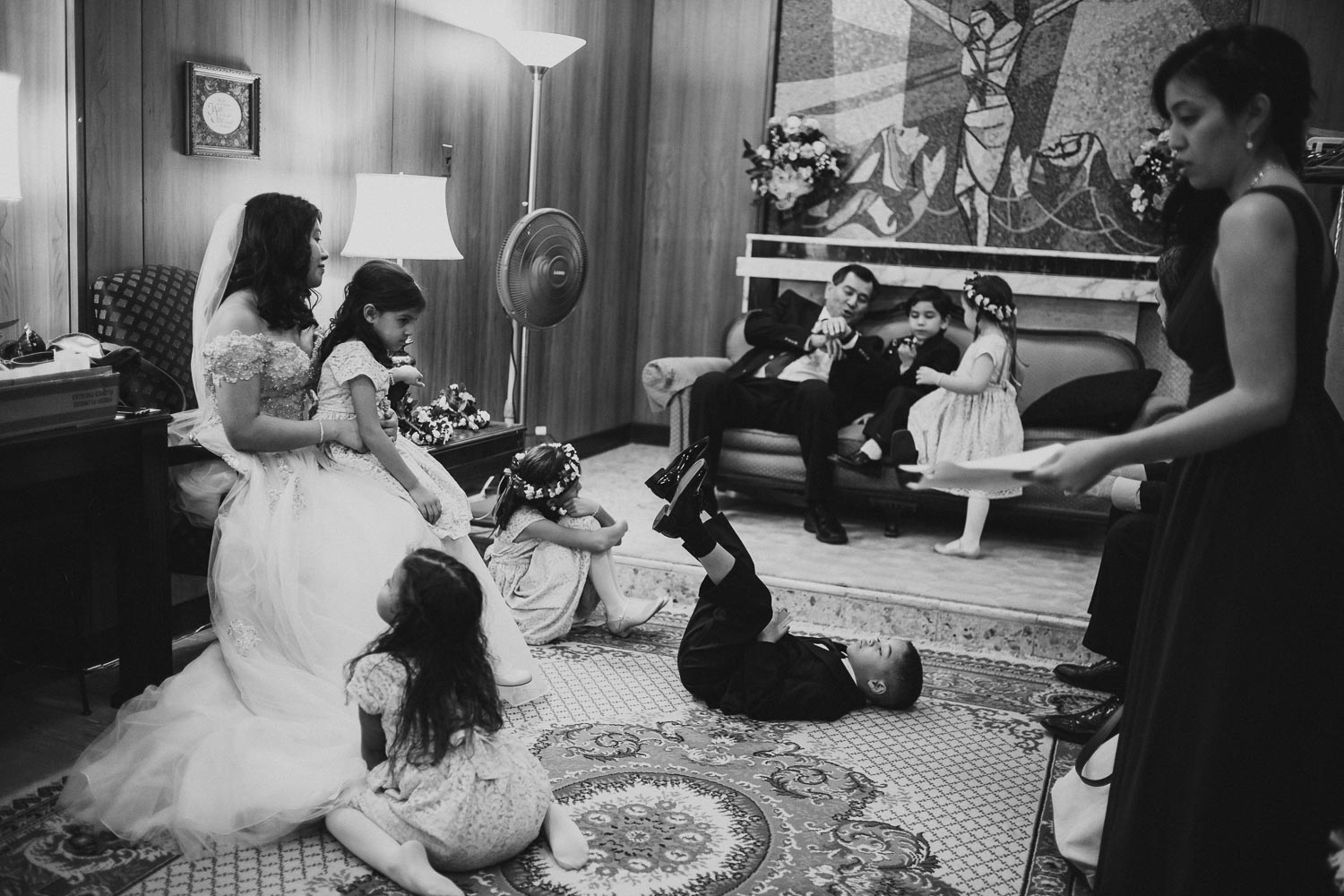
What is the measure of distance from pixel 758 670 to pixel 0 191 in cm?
211

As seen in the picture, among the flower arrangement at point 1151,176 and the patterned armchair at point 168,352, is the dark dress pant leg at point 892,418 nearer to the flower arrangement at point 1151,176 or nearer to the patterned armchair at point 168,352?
the flower arrangement at point 1151,176

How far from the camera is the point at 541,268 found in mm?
4586

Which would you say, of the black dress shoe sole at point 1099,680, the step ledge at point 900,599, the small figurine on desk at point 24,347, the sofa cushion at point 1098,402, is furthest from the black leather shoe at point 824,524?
the small figurine on desk at point 24,347

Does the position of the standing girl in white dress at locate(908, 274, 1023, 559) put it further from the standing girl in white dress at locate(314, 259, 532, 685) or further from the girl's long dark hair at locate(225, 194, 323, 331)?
the girl's long dark hair at locate(225, 194, 323, 331)

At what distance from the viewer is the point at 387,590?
2244 millimetres

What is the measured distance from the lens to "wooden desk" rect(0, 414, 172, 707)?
287 cm

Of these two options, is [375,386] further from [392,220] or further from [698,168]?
[698,168]

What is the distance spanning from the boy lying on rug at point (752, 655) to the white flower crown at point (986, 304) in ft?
6.17

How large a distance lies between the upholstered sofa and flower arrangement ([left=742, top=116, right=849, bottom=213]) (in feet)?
3.33

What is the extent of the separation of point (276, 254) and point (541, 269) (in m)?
1.67

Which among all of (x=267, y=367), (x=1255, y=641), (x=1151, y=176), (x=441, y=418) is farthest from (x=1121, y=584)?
(x=1151, y=176)

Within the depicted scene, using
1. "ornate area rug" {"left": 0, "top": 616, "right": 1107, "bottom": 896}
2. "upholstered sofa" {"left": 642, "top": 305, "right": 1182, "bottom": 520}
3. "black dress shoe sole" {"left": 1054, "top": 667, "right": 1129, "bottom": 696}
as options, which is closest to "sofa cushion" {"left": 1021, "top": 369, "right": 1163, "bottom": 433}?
"upholstered sofa" {"left": 642, "top": 305, "right": 1182, "bottom": 520}

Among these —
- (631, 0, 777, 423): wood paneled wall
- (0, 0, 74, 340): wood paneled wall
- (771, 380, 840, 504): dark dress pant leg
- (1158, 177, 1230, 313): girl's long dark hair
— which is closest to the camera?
(1158, 177, 1230, 313): girl's long dark hair

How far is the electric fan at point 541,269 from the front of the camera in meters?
4.46
